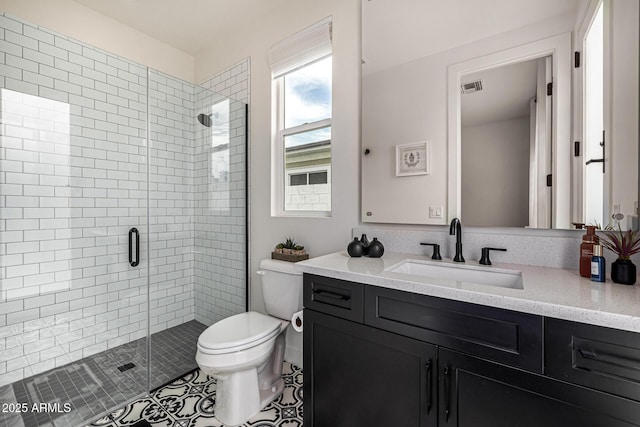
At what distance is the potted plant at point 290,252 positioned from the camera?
1881 millimetres

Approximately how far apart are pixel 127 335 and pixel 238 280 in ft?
2.84

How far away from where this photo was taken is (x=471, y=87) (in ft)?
4.55

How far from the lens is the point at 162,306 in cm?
222

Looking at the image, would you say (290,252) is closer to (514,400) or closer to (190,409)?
(190,409)

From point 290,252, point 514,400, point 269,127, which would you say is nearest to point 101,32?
point 269,127

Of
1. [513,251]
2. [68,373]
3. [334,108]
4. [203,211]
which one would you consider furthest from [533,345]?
[68,373]

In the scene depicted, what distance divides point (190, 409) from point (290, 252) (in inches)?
42.2

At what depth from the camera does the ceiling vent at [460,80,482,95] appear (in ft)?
4.50

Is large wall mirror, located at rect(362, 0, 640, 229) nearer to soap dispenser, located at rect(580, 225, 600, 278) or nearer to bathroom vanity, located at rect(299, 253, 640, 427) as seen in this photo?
soap dispenser, located at rect(580, 225, 600, 278)

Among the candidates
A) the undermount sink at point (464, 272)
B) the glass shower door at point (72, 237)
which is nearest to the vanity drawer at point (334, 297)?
the undermount sink at point (464, 272)

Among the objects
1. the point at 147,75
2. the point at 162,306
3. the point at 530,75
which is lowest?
the point at 162,306

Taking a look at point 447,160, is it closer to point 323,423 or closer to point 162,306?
point 323,423

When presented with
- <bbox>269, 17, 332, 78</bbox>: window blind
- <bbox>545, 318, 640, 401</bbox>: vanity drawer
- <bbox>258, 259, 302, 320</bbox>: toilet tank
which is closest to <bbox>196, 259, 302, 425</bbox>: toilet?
<bbox>258, 259, 302, 320</bbox>: toilet tank

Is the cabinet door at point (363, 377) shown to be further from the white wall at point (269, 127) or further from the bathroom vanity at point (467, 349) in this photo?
the white wall at point (269, 127)
